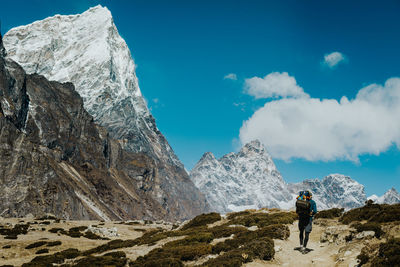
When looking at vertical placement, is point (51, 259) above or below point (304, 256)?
below

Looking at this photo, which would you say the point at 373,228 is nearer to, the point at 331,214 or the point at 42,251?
the point at 331,214

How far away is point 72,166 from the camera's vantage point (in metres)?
160

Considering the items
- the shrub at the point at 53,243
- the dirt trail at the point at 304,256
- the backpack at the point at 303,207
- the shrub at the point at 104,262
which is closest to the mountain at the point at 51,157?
the shrub at the point at 53,243

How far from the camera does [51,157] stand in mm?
143250

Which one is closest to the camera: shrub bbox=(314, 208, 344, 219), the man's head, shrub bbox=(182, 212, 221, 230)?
the man's head

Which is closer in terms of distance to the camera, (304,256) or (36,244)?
(304,256)

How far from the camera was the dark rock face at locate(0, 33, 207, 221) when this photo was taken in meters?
102

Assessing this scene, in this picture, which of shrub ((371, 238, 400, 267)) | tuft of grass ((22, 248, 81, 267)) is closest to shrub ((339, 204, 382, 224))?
shrub ((371, 238, 400, 267))

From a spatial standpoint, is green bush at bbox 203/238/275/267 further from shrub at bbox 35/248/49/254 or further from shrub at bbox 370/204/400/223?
shrub at bbox 35/248/49/254

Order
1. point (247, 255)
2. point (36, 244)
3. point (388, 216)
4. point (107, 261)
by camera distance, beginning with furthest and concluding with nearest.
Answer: point (36, 244) → point (388, 216) → point (107, 261) → point (247, 255)

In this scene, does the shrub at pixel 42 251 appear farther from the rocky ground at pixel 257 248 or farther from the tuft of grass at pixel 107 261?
the tuft of grass at pixel 107 261

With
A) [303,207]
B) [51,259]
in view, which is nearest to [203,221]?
[51,259]

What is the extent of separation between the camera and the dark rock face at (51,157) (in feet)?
334

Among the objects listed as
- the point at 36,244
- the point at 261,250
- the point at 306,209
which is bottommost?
the point at 36,244
